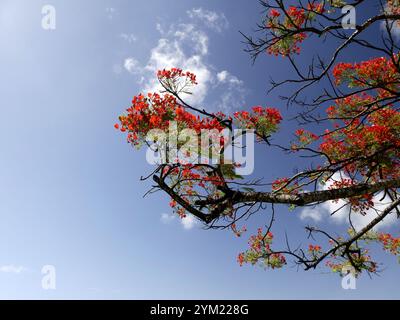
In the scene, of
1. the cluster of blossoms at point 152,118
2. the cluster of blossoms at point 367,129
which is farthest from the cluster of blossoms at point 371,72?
the cluster of blossoms at point 152,118

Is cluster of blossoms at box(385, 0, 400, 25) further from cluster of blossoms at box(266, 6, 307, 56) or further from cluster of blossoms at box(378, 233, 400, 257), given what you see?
cluster of blossoms at box(378, 233, 400, 257)

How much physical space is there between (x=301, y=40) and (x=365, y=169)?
359 centimetres

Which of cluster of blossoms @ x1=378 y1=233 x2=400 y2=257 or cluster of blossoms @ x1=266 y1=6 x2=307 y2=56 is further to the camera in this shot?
cluster of blossoms @ x1=378 y1=233 x2=400 y2=257

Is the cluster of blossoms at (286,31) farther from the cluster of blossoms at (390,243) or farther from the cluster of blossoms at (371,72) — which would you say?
the cluster of blossoms at (390,243)

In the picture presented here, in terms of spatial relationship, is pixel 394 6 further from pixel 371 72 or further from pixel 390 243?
pixel 390 243

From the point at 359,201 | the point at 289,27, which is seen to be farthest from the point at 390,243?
the point at 289,27

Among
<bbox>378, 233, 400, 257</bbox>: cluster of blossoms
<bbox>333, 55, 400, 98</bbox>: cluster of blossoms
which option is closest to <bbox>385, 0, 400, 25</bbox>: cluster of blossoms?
<bbox>333, 55, 400, 98</bbox>: cluster of blossoms

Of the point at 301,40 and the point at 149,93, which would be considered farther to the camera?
the point at 301,40
